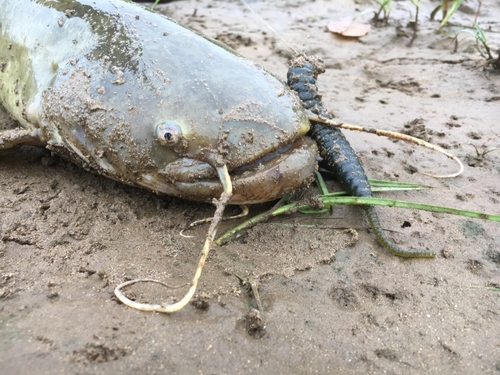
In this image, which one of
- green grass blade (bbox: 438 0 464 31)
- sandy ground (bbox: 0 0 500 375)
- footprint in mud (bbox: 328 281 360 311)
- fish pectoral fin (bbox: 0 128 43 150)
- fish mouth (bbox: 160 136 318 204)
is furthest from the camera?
green grass blade (bbox: 438 0 464 31)

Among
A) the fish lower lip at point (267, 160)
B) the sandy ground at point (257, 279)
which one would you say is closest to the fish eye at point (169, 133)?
the fish lower lip at point (267, 160)

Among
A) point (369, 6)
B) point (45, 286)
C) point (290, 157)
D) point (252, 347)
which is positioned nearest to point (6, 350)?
point (45, 286)

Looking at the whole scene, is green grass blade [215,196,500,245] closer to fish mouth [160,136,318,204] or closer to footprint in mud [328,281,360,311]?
fish mouth [160,136,318,204]

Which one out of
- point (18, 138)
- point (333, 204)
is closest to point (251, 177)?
point (333, 204)

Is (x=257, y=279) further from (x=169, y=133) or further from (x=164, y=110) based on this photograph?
(x=164, y=110)

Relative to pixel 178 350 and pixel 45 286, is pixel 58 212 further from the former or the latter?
pixel 178 350

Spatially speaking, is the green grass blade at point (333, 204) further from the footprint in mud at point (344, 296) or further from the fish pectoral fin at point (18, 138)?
the fish pectoral fin at point (18, 138)

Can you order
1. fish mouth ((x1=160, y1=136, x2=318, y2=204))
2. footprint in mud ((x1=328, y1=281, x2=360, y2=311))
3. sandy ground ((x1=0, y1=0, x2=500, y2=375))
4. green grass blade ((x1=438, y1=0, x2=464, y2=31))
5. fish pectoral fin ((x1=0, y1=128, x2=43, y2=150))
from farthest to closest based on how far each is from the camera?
green grass blade ((x1=438, y1=0, x2=464, y2=31))
fish pectoral fin ((x1=0, y1=128, x2=43, y2=150))
fish mouth ((x1=160, y1=136, x2=318, y2=204))
footprint in mud ((x1=328, y1=281, x2=360, y2=311))
sandy ground ((x1=0, y1=0, x2=500, y2=375))

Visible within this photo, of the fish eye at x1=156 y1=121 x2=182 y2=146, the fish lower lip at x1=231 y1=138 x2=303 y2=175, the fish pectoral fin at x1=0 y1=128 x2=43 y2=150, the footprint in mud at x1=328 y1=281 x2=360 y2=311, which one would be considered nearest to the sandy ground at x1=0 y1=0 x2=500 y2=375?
the footprint in mud at x1=328 y1=281 x2=360 y2=311
